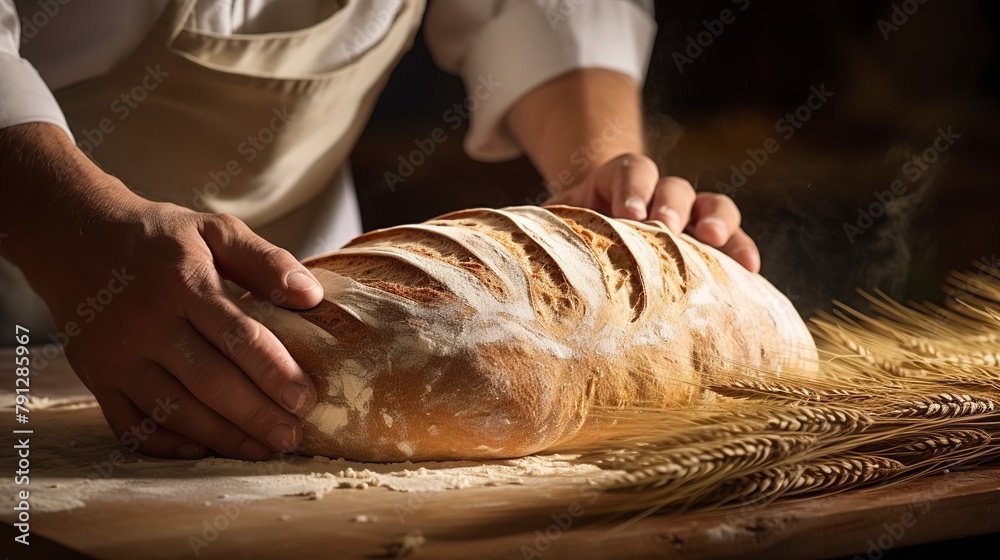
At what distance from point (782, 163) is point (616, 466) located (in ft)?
10.5

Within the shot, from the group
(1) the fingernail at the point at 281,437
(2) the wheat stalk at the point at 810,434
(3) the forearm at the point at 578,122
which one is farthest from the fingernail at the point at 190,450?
(3) the forearm at the point at 578,122

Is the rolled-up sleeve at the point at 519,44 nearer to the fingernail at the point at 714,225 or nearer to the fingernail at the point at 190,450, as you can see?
the fingernail at the point at 714,225

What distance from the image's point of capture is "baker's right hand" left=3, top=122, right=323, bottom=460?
1.07 m

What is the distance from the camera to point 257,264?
1106 millimetres

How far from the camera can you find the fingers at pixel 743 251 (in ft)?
5.23

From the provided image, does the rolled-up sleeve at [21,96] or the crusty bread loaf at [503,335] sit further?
the rolled-up sleeve at [21,96]

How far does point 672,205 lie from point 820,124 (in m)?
2.52

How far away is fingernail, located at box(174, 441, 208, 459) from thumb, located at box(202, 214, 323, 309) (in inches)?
8.7

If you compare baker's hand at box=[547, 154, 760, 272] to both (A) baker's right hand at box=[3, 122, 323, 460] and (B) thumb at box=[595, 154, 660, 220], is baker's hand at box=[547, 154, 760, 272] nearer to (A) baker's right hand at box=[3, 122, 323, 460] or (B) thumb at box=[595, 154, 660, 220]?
(B) thumb at box=[595, 154, 660, 220]

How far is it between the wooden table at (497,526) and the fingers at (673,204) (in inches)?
25.9

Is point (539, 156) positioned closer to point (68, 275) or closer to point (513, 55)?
point (513, 55)

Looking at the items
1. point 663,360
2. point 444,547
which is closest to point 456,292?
point 663,360

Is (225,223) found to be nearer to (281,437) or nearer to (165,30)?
(281,437)

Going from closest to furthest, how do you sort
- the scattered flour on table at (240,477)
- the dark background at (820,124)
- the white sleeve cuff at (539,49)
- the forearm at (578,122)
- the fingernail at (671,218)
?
A: the scattered flour on table at (240,477) → the fingernail at (671,218) → the forearm at (578,122) → the white sleeve cuff at (539,49) → the dark background at (820,124)
